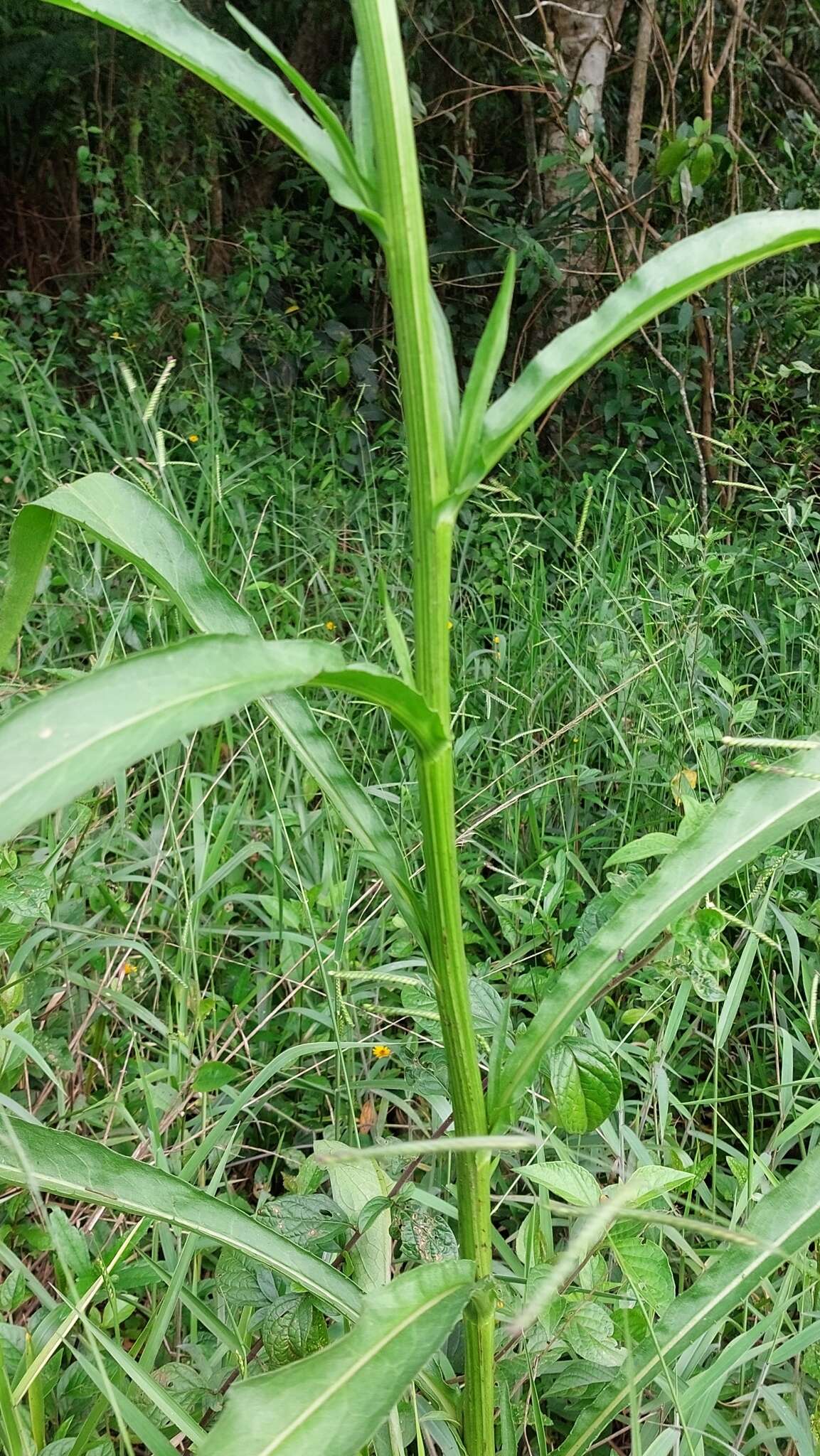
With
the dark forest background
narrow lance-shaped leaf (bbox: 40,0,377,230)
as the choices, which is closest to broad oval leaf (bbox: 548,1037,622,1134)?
narrow lance-shaped leaf (bbox: 40,0,377,230)

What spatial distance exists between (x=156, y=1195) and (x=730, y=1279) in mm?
357

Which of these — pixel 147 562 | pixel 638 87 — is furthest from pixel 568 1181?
pixel 638 87

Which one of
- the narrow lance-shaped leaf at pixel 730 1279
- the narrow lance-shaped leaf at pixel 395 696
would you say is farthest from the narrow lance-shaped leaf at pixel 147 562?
the narrow lance-shaped leaf at pixel 730 1279

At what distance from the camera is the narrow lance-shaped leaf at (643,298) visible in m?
0.46

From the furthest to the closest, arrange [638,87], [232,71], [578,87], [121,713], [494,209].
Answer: [494,209], [638,87], [578,87], [232,71], [121,713]

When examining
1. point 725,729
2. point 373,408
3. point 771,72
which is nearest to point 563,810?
point 725,729

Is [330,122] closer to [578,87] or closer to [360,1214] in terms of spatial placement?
[360,1214]

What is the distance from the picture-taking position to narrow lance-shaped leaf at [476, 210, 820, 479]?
46cm

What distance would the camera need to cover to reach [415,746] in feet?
1.63

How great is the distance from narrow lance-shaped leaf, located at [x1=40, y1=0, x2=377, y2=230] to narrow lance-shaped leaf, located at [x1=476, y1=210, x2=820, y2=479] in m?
0.11

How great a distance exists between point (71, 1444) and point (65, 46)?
457 centimetres

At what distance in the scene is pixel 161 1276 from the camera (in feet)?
2.43

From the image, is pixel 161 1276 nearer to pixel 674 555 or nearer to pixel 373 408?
pixel 674 555

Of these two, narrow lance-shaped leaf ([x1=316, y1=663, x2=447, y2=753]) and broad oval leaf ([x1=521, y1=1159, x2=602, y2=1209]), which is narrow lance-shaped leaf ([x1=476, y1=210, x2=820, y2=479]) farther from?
broad oval leaf ([x1=521, y1=1159, x2=602, y2=1209])
